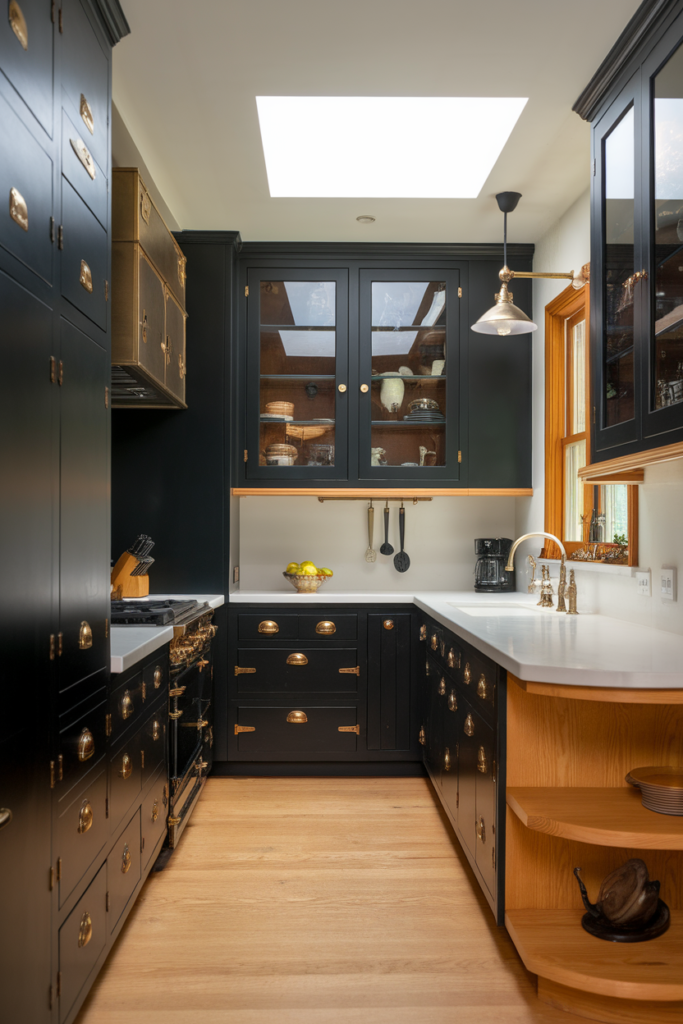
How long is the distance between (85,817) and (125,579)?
1.64 meters

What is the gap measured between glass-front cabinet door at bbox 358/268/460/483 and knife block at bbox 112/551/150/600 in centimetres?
130

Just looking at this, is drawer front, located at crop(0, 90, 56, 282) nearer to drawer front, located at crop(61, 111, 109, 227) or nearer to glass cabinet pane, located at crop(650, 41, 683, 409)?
drawer front, located at crop(61, 111, 109, 227)

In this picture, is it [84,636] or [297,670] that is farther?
[297,670]

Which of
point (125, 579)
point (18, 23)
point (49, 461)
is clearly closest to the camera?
point (18, 23)

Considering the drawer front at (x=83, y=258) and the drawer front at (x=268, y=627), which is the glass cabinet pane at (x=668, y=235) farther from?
the drawer front at (x=268, y=627)

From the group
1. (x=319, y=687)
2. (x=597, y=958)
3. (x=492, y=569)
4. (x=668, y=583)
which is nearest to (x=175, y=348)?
(x=319, y=687)

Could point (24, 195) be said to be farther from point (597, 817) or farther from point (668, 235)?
point (597, 817)

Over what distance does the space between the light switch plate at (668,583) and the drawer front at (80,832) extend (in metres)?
1.73

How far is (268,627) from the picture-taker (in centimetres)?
342

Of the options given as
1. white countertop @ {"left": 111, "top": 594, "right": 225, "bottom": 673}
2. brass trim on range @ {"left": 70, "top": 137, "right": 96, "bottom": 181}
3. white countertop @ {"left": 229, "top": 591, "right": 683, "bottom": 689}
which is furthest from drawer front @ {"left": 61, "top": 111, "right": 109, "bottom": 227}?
white countertop @ {"left": 229, "top": 591, "right": 683, "bottom": 689}

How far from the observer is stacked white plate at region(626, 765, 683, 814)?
1.72 meters

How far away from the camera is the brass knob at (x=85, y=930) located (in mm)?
1606

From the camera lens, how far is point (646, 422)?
191cm

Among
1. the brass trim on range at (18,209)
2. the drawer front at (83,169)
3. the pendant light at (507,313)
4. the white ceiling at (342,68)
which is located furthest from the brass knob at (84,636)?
the pendant light at (507,313)
